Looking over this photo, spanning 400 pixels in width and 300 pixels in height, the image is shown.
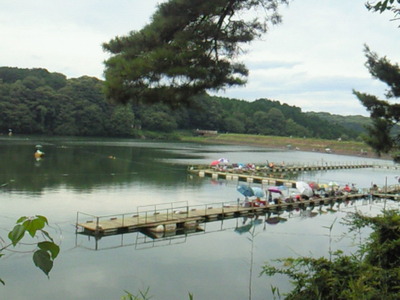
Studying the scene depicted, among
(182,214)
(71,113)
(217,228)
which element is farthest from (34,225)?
(71,113)

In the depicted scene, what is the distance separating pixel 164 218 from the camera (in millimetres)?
15891

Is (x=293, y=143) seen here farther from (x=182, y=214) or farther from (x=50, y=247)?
(x=50, y=247)

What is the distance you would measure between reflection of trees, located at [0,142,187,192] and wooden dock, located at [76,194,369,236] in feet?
22.7

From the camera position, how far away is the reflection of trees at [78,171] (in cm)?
2362

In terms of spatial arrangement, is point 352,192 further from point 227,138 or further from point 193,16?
point 227,138

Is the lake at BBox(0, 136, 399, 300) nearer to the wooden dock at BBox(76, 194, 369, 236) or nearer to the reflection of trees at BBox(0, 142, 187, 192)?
the reflection of trees at BBox(0, 142, 187, 192)

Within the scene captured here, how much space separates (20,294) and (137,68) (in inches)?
267

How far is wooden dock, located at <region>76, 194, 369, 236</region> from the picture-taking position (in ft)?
47.0

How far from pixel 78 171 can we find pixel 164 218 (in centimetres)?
1481

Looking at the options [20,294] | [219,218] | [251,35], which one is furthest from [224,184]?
[251,35]

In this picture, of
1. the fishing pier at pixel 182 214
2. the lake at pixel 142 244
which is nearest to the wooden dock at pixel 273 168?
the lake at pixel 142 244

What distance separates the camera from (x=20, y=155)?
35.9 metres

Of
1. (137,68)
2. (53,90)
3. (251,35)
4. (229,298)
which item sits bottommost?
(229,298)

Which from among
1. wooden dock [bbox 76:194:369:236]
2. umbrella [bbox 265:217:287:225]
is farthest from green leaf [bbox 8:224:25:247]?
umbrella [bbox 265:217:287:225]
